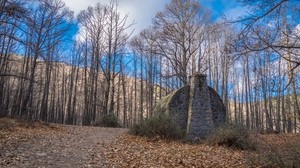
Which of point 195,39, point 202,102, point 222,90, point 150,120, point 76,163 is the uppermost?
point 195,39

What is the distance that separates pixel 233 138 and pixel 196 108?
4.32 meters

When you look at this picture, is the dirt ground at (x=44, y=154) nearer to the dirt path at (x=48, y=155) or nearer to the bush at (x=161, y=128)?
the dirt path at (x=48, y=155)

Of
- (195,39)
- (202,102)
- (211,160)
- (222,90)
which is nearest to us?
(211,160)

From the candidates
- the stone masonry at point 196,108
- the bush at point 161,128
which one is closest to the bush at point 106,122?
the stone masonry at point 196,108

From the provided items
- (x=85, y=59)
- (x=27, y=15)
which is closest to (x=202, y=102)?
(x=27, y=15)

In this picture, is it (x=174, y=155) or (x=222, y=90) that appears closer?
(x=174, y=155)

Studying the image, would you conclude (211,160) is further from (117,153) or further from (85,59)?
(85,59)

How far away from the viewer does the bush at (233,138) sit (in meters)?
10.8

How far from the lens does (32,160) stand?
680cm

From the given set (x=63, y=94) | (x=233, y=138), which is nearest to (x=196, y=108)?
(x=233, y=138)

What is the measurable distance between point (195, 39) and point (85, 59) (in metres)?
15.9

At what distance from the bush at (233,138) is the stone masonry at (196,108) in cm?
316

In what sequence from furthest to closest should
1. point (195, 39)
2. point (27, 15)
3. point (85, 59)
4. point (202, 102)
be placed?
point (85, 59) < point (195, 39) < point (202, 102) < point (27, 15)

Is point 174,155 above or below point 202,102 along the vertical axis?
below
